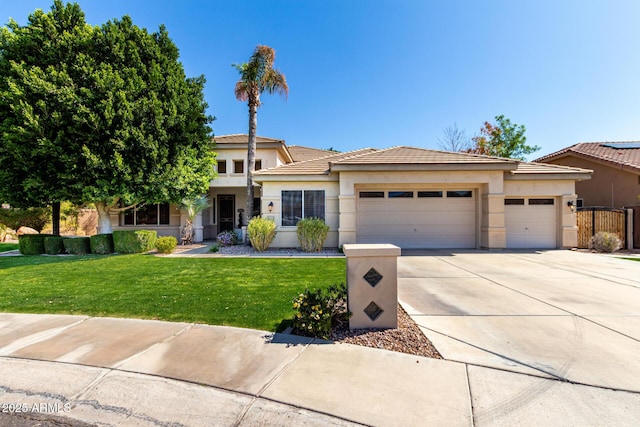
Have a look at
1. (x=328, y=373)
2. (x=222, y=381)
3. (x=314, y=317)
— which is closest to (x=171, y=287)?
(x=314, y=317)

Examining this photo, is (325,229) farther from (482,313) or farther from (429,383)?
A: (429,383)

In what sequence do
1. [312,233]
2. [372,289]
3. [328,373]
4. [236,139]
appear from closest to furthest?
[328,373] → [372,289] → [312,233] → [236,139]

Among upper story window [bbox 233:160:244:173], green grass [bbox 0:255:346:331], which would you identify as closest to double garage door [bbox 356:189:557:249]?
green grass [bbox 0:255:346:331]

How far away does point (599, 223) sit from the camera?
13.6 m

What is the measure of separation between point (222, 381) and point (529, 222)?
14.8m

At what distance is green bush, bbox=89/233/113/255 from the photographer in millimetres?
12555

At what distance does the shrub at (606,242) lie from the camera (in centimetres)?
1220

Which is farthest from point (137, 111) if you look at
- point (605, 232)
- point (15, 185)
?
point (605, 232)

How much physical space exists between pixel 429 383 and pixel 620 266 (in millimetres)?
9902

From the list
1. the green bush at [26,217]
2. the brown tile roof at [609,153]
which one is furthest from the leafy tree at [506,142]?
the green bush at [26,217]

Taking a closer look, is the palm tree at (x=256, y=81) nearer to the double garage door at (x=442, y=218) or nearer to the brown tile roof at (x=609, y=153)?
the double garage door at (x=442, y=218)

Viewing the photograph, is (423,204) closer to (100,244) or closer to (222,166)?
(222,166)

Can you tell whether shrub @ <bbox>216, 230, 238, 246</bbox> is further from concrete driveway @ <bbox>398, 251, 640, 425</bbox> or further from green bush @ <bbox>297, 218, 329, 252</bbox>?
concrete driveway @ <bbox>398, 251, 640, 425</bbox>

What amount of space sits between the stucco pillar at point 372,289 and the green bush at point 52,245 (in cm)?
1443
